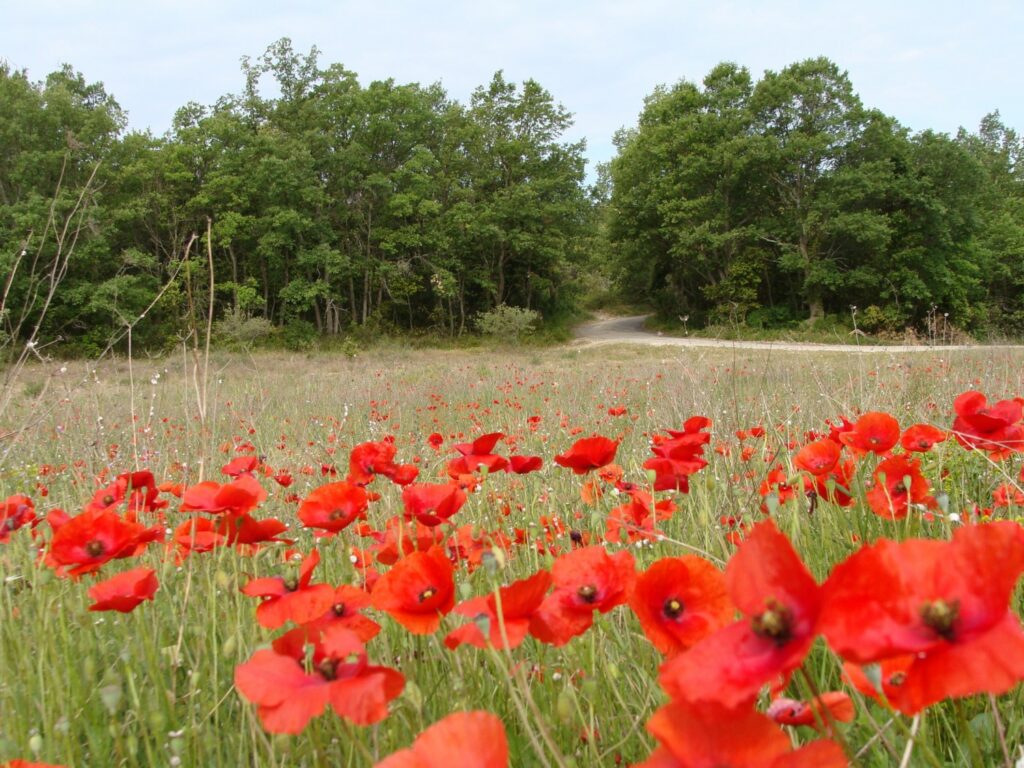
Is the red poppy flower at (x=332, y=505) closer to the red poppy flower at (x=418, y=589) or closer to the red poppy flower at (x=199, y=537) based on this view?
the red poppy flower at (x=199, y=537)

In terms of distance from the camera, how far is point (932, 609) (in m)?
0.36

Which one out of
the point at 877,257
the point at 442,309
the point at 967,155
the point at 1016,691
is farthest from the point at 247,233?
the point at 1016,691

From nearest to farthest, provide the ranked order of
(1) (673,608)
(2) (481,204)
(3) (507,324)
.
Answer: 1. (1) (673,608)
2. (3) (507,324)
3. (2) (481,204)

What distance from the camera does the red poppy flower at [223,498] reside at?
3.10 feet

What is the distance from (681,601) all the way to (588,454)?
2.07 feet

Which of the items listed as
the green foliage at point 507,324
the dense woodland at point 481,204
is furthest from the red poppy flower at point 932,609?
the dense woodland at point 481,204

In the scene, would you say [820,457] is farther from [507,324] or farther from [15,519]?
[507,324]

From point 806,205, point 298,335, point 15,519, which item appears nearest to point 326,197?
point 298,335

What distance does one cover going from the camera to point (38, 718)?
3.46 ft

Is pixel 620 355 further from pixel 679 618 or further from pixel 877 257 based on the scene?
pixel 679 618

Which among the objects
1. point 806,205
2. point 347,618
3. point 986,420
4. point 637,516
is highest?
point 806,205

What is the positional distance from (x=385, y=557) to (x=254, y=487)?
0.73ft

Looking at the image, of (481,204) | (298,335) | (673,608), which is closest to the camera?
(673,608)

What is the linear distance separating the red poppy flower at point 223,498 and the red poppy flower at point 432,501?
Result: 0.22m
